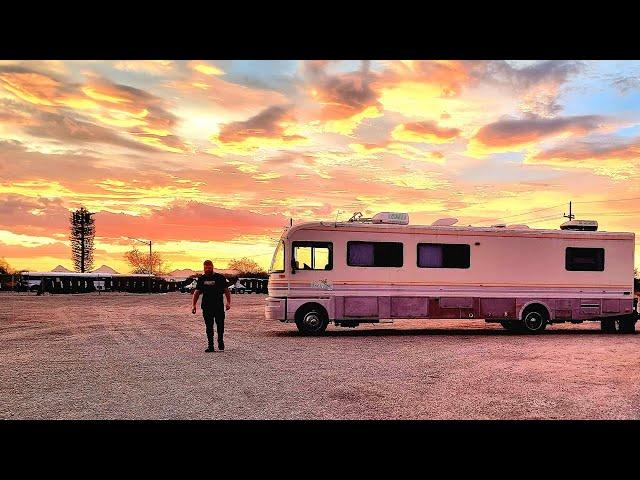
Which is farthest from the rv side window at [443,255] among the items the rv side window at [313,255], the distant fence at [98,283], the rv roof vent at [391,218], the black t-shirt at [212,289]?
the distant fence at [98,283]

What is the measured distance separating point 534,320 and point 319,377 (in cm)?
1081

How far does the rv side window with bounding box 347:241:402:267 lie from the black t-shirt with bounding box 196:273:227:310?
5.19 meters

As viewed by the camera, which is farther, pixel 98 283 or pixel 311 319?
pixel 98 283

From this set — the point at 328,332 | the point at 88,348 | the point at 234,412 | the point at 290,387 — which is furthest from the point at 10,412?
Answer: the point at 328,332

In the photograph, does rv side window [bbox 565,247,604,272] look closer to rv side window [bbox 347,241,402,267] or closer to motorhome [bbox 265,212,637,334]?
motorhome [bbox 265,212,637,334]

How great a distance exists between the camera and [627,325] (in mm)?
19109

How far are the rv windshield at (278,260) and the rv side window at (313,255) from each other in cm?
39

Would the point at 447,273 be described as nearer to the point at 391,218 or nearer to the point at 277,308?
the point at 391,218

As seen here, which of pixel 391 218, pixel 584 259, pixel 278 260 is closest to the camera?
pixel 278 260

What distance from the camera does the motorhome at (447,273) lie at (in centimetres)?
1705

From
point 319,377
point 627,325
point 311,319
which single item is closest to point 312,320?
point 311,319

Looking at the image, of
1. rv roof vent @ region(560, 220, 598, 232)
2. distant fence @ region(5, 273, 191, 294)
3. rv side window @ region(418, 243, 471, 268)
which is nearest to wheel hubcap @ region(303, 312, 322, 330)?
rv side window @ region(418, 243, 471, 268)
